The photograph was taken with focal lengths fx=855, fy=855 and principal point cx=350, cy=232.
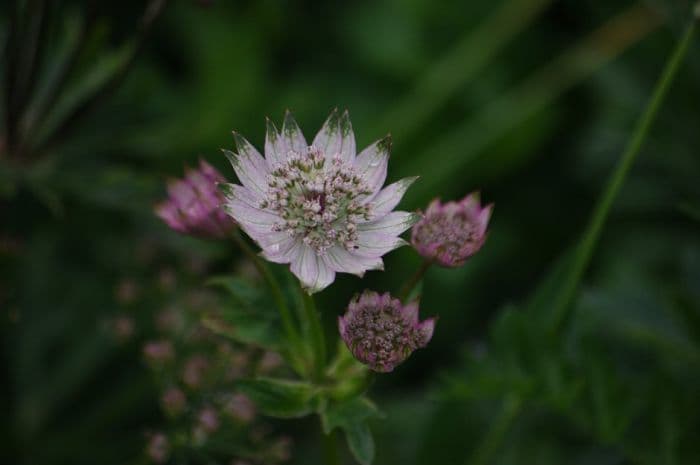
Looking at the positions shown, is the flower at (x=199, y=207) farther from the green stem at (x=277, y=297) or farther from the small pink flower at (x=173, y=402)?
the small pink flower at (x=173, y=402)

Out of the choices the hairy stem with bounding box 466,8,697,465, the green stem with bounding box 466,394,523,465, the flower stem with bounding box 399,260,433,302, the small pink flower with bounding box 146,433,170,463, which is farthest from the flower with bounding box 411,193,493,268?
the small pink flower with bounding box 146,433,170,463

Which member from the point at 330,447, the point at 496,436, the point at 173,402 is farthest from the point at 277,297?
the point at 496,436

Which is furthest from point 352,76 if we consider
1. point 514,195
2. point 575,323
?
point 575,323

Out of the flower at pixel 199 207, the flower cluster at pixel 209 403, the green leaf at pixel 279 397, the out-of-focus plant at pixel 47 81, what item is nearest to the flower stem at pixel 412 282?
the green leaf at pixel 279 397

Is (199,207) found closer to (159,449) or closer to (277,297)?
(277,297)

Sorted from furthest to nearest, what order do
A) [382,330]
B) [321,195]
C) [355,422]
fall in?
[321,195]
[355,422]
[382,330]

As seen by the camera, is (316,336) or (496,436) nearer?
(316,336)
